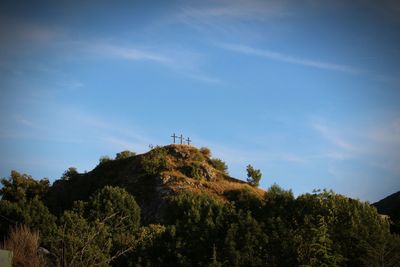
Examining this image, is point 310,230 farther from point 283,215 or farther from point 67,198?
point 67,198

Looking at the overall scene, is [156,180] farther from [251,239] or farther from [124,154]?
[251,239]

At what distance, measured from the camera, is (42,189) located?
67.7m

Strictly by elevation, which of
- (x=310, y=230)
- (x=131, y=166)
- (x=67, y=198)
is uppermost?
(x=131, y=166)

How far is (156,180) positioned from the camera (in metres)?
60.0

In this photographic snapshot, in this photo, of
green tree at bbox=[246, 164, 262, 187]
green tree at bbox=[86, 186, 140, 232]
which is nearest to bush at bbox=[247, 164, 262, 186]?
green tree at bbox=[246, 164, 262, 187]

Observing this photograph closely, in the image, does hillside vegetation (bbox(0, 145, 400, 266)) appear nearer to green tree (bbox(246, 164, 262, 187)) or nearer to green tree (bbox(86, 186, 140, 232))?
green tree (bbox(86, 186, 140, 232))

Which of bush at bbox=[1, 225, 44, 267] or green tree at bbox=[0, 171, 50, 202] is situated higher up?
green tree at bbox=[0, 171, 50, 202]

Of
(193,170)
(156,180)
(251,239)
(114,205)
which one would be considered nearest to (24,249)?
(251,239)

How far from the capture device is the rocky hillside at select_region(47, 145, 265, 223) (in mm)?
56969

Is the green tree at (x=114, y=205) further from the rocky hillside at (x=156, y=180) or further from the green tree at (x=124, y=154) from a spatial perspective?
the green tree at (x=124, y=154)

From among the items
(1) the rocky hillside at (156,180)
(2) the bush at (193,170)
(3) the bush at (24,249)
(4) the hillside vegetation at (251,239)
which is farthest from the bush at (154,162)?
(3) the bush at (24,249)

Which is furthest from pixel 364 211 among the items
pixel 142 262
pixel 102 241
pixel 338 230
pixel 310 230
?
pixel 102 241

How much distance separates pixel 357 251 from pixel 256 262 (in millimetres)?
4444

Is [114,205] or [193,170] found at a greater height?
[193,170]
